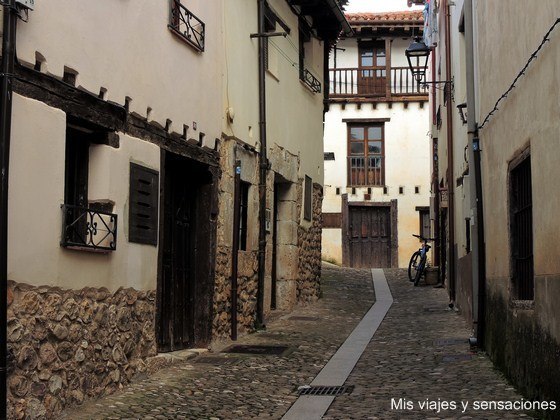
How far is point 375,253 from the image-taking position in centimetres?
2534

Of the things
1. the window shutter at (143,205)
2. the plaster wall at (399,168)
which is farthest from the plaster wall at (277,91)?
the plaster wall at (399,168)

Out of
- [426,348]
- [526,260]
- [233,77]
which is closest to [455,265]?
[426,348]

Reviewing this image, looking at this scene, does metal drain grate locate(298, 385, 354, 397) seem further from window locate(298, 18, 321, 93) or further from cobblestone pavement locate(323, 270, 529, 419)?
window locate(298, 18, 321, 93)

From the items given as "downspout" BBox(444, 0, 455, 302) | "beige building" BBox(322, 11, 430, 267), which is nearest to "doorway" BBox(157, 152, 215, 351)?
"downspout" BBox(444, 0, 455, 302)

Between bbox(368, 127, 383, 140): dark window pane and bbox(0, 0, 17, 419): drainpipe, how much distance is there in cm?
2114

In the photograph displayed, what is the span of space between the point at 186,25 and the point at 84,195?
2770mm

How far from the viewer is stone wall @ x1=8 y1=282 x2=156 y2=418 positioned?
5.31m

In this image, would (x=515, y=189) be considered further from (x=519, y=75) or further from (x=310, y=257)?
(x=310, y=257)

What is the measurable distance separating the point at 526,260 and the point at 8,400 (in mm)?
4291

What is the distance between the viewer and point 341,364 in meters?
8.45

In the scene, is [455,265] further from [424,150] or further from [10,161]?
[424,150]

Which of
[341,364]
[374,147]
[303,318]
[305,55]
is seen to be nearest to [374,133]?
[374,147]

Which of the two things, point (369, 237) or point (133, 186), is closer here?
point (133, 186)

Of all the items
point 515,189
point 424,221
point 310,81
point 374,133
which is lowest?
point 515,189
